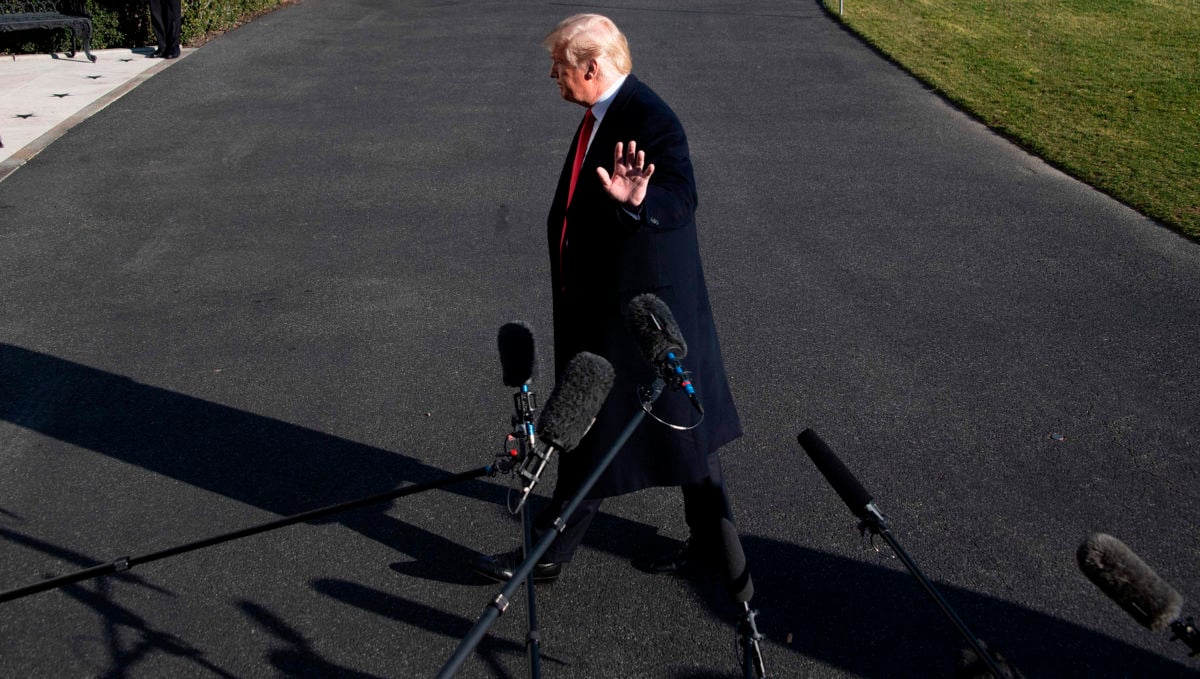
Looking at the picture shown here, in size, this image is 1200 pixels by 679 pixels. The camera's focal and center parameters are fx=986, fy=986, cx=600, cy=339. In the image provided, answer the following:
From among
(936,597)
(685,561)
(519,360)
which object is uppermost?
(519,360)

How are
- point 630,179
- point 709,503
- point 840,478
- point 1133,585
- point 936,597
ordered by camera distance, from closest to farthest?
point 1133,585 → point 936,597 → point 840,478 → point 630,179 → point 709,503

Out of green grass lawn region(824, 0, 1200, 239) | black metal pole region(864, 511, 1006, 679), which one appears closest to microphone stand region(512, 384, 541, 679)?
black metal pole region(864, 511, 1006, 679)

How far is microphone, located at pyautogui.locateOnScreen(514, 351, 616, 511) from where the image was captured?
7.34 ft

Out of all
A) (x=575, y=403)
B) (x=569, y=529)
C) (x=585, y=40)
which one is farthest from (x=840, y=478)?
(x=585, y=40)

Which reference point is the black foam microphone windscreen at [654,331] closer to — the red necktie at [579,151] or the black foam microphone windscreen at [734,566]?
the black foam microphone windscreen at [734,566]

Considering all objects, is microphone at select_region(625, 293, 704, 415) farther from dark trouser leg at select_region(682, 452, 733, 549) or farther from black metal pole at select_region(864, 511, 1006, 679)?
dark trouser leg at select_region(682, 452, 733, 549)

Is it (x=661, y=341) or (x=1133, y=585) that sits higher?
(x=661, y=341)

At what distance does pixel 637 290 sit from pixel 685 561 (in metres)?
1.27

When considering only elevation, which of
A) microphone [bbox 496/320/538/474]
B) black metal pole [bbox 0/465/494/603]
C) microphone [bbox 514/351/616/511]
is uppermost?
microphone [bbox 514/351/616/511]

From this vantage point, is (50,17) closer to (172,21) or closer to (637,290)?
(172,21)

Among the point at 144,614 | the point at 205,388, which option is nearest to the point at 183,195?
the point at 205,388

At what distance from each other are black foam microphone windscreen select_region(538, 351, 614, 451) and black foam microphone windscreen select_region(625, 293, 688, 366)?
0.40 feet

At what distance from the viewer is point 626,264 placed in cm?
326

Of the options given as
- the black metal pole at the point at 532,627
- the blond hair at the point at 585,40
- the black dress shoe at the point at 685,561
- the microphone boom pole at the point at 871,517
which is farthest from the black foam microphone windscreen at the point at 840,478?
the blond hair at the point at 585,40
